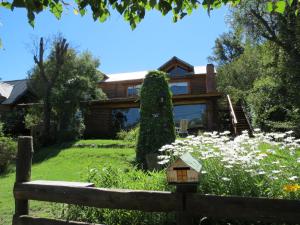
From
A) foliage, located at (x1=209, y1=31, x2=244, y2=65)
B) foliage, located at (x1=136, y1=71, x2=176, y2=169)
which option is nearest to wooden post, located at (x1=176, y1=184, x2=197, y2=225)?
foliage, located at (x1=136, y1=71, x2=176, y2=169)

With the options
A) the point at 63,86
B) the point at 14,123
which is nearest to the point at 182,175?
the point at 63,86

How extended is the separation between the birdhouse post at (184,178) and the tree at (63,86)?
19917 millimetres

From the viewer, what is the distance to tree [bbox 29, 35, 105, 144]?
24.6 metres

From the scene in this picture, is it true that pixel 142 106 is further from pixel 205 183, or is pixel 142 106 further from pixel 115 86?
Answer: pixel 115 86

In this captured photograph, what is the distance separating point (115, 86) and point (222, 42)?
69.2 ft

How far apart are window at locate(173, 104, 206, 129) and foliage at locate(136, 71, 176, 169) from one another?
13928mm

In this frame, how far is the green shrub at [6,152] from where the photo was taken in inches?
605

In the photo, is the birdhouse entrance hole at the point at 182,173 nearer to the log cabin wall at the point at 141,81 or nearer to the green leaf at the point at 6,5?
the green leaf at the point at 6,5

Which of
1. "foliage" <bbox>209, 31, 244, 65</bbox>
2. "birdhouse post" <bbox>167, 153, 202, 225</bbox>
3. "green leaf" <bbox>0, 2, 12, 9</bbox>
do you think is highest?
"foliage" <bbox>209, 31, 244, 65</bbox>

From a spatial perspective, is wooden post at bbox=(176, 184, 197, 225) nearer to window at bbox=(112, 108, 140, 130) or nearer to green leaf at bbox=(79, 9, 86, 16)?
green leaf at bbox=(79, 9, 86, 16)

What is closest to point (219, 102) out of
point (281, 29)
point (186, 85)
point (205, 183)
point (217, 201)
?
point (186, 85)

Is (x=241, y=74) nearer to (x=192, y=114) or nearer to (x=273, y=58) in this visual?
(x=192, y=114)

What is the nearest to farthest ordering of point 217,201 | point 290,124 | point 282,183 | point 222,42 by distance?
point 217,201 < point 282,183 < point 290,124 < point 222,42

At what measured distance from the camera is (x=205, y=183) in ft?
20.0
